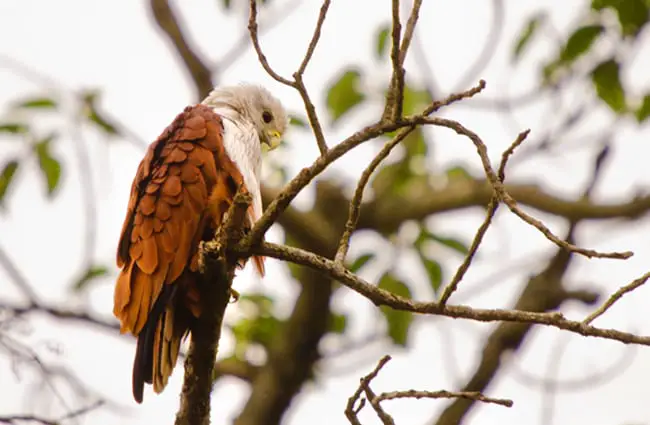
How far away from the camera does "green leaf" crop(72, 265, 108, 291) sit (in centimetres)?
571

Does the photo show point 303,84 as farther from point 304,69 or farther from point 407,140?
point 407,140

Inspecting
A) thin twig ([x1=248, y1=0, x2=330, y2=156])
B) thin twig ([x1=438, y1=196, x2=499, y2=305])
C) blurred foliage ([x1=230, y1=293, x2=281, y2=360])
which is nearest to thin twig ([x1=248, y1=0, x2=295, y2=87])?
thin twig ([x1=248, y1=0, x2=330, y2=156])

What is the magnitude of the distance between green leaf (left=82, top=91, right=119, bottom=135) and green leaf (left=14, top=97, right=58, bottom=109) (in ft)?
1.11

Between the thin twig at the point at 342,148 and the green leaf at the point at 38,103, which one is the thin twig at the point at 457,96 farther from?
the green leaf at the point at 38,103

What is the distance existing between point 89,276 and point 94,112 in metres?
0.91

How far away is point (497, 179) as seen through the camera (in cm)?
268

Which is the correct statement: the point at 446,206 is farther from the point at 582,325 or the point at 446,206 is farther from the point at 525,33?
the point at 582,325

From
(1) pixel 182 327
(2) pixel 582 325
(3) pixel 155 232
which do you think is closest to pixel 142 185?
(3) pixel 155 232

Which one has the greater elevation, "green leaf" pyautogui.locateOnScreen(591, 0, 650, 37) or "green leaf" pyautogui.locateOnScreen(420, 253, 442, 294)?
"green leaf" pyautogui.locateOnScreen(420, 253, 442, 294)

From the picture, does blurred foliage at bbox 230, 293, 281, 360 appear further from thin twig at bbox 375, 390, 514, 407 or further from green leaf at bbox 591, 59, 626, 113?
thin twig at bbox 375, 390, 514, 407

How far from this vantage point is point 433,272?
20.4 feet

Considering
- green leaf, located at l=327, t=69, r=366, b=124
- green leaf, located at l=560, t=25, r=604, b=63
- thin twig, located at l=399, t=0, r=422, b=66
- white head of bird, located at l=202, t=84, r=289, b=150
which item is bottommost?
thin twig, located at l=399, t=0, r=422, b=66

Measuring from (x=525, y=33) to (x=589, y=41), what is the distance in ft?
2.22

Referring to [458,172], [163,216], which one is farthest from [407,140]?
[163,216]
